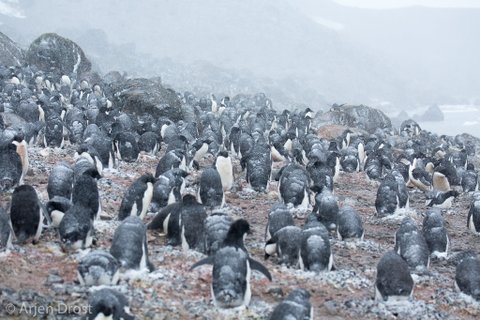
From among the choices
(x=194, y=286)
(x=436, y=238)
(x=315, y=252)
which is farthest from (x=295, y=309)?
(x=436, y=238)

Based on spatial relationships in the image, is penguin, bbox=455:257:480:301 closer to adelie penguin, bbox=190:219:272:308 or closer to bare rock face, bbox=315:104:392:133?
adelie penguin, bbox=190:219:272:308

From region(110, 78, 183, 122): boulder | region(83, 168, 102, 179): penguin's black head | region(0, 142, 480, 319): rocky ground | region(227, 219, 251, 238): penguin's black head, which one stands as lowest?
region(0, 142, 480, 319): rocky ground

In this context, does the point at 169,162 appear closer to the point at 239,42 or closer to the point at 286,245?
the point at 286,245

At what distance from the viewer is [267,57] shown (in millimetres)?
117000

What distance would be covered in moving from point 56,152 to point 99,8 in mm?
120450

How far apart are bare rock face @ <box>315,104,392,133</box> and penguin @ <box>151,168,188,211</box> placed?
806 inches

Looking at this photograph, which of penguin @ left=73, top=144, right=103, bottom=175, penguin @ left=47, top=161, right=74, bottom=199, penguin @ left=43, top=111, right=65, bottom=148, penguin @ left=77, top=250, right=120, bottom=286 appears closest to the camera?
penguin @ left=77, top=250, right=120, bottom=286

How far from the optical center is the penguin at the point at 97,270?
7.20 meters

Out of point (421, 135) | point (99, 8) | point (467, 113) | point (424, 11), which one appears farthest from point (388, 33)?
point (421, 135)

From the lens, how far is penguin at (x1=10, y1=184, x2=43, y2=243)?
833cm

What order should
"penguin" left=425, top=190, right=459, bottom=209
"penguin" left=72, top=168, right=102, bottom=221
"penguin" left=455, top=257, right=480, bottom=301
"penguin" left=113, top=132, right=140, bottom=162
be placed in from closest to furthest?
"penguin" left=455, top=257, right=480, bottom=301 → "penguin" left=72, top=168, right=102, bottom=221 → "penguin" left=425, top=190, right=459, bottom=209 → "penguin" left=113, top=132, right=140, bottom=162

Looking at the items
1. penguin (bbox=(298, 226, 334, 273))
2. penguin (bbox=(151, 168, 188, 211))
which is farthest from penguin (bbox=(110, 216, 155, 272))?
penguin (bbox=(151, 168, 188, 211))

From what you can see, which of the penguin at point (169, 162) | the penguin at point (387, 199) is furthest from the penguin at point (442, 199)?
the penguin at point (169, 162)

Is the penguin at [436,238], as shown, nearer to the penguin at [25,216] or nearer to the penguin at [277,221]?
the penguin at [277,221]
